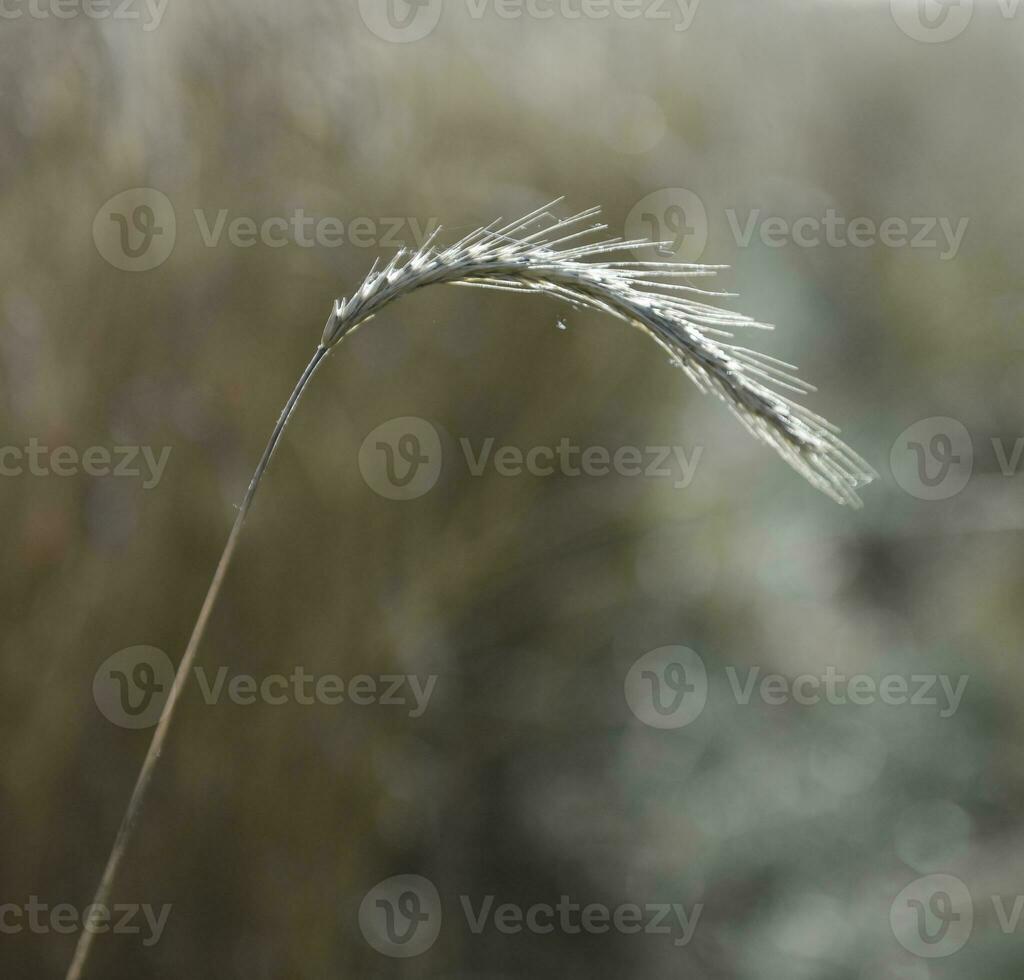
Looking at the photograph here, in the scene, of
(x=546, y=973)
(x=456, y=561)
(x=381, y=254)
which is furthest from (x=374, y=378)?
(x=546, y=973)

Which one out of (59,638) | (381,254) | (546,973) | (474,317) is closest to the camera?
(59,638)

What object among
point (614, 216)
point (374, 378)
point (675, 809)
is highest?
point (614, 216)

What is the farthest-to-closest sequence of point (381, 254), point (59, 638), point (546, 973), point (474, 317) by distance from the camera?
point (546, 973) < point (474, 317) < point (381, 254) < point (59, 638)

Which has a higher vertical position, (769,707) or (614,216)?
(614,216)

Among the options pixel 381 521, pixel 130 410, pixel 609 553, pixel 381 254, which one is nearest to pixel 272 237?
pixel 381 254

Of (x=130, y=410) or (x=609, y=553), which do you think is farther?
(x=609, y=553)

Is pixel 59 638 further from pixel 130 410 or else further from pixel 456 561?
pixel 456 561

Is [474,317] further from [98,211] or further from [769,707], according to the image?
[769,707]
